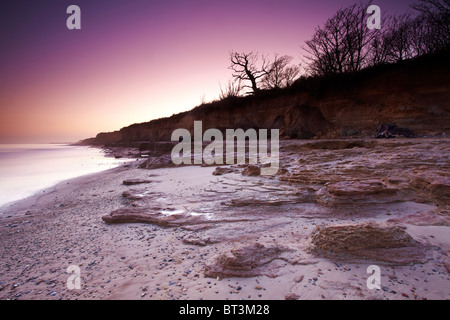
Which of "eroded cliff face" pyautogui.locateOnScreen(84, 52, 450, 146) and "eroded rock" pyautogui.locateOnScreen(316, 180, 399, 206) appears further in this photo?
"eroded cliff face" pyautogui.locateOnScreen(84, 52, 450, 146)

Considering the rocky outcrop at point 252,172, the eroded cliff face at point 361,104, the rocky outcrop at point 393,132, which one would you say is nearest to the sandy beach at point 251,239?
the rocky outcrop at point 252,172

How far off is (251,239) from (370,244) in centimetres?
124

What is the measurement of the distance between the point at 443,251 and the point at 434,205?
56.6 inches

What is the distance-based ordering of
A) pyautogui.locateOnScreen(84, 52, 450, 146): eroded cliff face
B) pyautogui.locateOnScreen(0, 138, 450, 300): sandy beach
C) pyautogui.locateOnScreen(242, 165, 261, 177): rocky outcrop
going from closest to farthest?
1. pyautogui.locateOnScreen(0, 138, 450, 300): sandy beach
2. pyautogui.locateOnScreen(242, 165, 261, 177): rocky outcrop
3. pyautogui.locateOnScreen(84, 52, 450, 146): eroded cliff face

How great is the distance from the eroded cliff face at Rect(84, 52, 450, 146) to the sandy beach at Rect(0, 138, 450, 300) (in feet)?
22.1

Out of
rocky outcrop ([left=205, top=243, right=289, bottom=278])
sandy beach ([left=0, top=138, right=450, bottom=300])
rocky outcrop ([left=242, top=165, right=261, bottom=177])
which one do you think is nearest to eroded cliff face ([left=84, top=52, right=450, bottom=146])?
sandy beach ([left=0, top=138, right=450, bottom=300])

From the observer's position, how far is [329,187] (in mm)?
3693

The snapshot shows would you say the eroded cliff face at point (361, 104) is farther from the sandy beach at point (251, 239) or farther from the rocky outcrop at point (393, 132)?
the sandy beach at point (251, 239)

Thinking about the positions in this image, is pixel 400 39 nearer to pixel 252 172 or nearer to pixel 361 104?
pixel 361 104

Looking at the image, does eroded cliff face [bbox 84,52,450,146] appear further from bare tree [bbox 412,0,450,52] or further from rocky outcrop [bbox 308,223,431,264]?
rocky outcrop [bbox 308,223,431,264]

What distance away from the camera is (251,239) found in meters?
2.70

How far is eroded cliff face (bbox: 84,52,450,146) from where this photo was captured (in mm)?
10117
